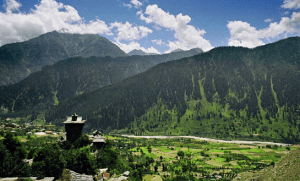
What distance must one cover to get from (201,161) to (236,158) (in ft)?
88.7

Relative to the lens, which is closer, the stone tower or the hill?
the hill

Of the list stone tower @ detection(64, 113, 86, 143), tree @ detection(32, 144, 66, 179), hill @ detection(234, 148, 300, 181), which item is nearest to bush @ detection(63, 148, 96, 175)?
tree @ detection(32, 144, 66, 179)

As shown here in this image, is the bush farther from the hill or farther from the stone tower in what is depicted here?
the hill

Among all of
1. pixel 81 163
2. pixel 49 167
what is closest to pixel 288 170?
pixel 81 163

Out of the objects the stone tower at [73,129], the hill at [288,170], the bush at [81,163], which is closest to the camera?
the hill at [288,170]

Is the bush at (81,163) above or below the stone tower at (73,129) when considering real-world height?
below

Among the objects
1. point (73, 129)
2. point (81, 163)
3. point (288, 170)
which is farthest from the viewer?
point (73, 129)

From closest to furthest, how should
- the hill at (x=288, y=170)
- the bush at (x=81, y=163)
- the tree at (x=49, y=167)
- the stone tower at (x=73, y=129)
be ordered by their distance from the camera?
the tree at (x=49, y=167)
the hill at (x=288, y=170)
the bush at (x=81, y=163)
the stone tower at (x=73, y=129)

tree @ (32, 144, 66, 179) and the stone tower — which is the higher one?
the stone tower

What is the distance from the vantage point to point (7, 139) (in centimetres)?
3797

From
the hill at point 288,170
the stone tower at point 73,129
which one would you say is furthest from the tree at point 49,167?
the hill at point 288,170

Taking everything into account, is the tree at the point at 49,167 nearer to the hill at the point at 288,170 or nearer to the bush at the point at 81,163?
the bush at the point at 81,163

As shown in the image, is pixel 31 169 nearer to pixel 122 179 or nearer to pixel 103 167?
Answer: pixel 122 179

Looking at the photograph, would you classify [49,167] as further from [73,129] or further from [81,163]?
[73,129]
